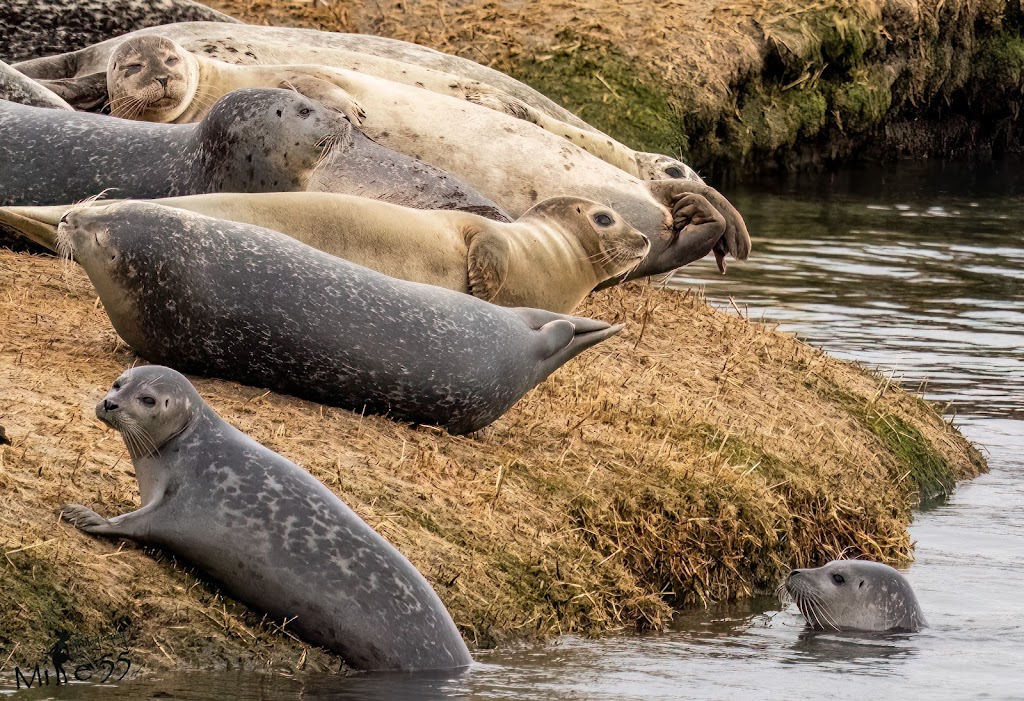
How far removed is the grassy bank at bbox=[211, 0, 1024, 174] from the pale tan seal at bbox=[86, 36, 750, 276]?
680 centimetres

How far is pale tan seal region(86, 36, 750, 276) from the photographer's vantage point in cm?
941

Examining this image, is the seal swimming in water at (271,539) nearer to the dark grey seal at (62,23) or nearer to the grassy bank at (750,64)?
the dark grey seal at (62,23)

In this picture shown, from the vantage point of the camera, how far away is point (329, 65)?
10562 millimetres

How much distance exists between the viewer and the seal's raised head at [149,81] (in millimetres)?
9336

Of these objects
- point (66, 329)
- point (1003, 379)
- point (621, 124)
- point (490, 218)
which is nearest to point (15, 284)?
point (66, 329)

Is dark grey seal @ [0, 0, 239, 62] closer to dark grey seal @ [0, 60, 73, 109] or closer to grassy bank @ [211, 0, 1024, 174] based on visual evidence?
dark grey seal @ [0, 60, 73, 109]

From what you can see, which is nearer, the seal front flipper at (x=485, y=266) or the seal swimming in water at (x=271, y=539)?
the seal swimming in water at (x=271, y=539)

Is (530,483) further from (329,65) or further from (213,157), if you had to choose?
(329,65)

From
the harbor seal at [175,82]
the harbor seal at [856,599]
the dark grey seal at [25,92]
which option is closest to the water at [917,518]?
the harbor seal at [856,599]

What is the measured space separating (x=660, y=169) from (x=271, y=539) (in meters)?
5.98

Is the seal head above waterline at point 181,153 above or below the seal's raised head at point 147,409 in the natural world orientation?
above

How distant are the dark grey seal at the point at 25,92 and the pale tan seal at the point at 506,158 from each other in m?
0.39

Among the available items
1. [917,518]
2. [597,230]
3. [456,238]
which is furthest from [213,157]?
[917,518]

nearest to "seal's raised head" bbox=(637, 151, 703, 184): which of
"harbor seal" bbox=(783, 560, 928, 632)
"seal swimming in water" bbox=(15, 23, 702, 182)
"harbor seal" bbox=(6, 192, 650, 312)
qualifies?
"seal swimming in water" bbox=(15, 23, 702, 182)
